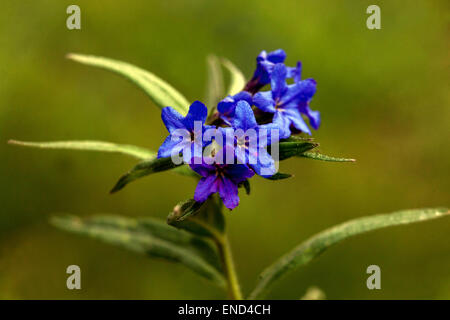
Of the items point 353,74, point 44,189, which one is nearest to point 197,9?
point 353,74

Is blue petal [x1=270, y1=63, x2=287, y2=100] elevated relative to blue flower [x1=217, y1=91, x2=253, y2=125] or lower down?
elevated

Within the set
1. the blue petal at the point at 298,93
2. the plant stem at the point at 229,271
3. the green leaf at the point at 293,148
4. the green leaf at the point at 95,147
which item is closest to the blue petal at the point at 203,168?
the green leaf at the point at 293,148

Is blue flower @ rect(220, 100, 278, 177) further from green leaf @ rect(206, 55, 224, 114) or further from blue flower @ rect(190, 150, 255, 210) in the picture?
green leaf @ rect(206, 55, 224, 114)

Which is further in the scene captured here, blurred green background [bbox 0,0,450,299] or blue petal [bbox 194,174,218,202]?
blurred green background [bbox 0,0,450,299]

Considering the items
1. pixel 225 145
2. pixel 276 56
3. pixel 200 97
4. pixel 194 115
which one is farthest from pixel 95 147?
pixel 200 97

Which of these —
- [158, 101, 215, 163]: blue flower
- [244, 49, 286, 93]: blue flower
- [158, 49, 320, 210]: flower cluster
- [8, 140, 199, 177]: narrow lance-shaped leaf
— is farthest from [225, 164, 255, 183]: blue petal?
[244, 49, 286, 93]: blue flower

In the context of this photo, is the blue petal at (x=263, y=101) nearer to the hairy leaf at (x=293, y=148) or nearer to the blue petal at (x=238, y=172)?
the hairy leaf at (x=293, y=148)

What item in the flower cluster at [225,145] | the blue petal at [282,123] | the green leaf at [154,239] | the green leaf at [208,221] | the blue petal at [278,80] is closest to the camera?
the flower cluster at [225,145]
